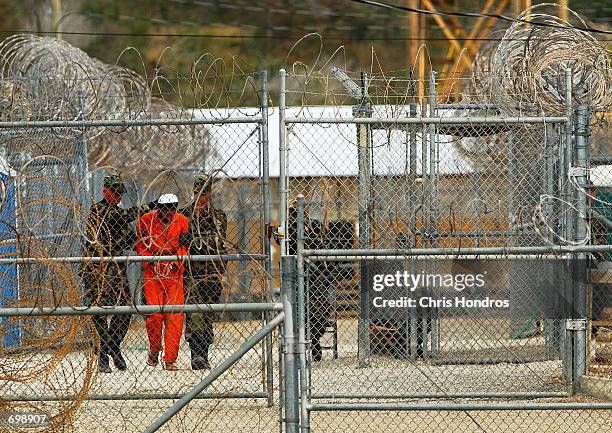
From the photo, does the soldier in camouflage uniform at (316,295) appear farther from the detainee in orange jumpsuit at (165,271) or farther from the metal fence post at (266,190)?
the detainee in orange jumpsuit at (165,271)

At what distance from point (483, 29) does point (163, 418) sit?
925 inches

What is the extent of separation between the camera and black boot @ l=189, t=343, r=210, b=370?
855 cm

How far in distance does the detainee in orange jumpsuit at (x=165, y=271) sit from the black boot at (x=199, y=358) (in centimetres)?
21

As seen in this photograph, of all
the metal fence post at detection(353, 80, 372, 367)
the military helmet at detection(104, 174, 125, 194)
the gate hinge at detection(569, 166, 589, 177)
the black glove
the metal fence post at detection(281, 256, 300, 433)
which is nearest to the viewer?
the metal fence post at detection(281, 256, 300, 433)

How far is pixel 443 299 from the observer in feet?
23.3

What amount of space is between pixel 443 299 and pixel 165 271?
2.89 metres

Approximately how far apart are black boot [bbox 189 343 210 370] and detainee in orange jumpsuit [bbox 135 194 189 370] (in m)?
0.21

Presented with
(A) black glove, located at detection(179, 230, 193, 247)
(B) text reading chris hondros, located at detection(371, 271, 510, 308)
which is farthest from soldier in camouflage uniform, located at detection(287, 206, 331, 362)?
(B) text reading chris hondros, located at detection(371, 271, 510, 308)

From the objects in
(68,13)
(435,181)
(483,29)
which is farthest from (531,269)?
(68,13)

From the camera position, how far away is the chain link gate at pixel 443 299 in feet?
23.3

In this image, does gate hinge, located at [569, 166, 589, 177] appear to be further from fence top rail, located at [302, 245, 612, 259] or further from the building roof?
fence top rail, located at [302, 245, 612, 259]

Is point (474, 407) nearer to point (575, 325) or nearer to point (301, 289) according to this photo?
point (301, 289)

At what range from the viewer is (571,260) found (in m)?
7.25

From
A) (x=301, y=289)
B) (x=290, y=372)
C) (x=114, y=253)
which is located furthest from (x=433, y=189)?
(x=290, y=372)
